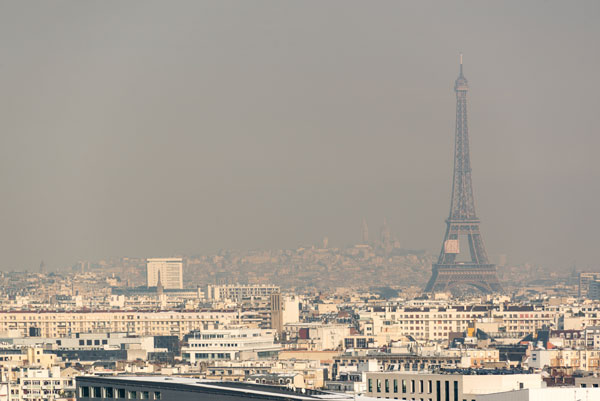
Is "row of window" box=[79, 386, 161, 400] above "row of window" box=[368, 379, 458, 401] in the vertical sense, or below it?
above

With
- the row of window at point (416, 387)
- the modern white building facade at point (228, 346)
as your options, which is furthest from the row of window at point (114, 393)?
the modern white building facade at point (228, 346)

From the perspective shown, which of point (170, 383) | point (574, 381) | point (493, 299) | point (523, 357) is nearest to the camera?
point (170, 383)

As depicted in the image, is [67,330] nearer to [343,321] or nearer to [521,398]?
[343,321]

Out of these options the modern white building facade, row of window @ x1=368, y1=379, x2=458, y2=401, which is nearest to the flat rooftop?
row of window @ x1=368, y1=379, x2=458, y2=401

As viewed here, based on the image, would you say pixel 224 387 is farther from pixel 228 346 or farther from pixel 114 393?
pixel 228 346

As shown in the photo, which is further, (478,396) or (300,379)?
(300,379)

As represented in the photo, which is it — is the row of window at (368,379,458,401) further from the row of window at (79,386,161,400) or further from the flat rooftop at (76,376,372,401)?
the row of window at (79,386,161,400)

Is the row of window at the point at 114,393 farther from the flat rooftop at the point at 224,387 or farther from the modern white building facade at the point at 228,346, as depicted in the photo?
the modern white building facade at the point at 228,346

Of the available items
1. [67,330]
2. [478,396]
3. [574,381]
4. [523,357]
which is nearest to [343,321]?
[67,330]

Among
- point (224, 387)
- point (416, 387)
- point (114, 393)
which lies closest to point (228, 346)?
point (416, 387)
